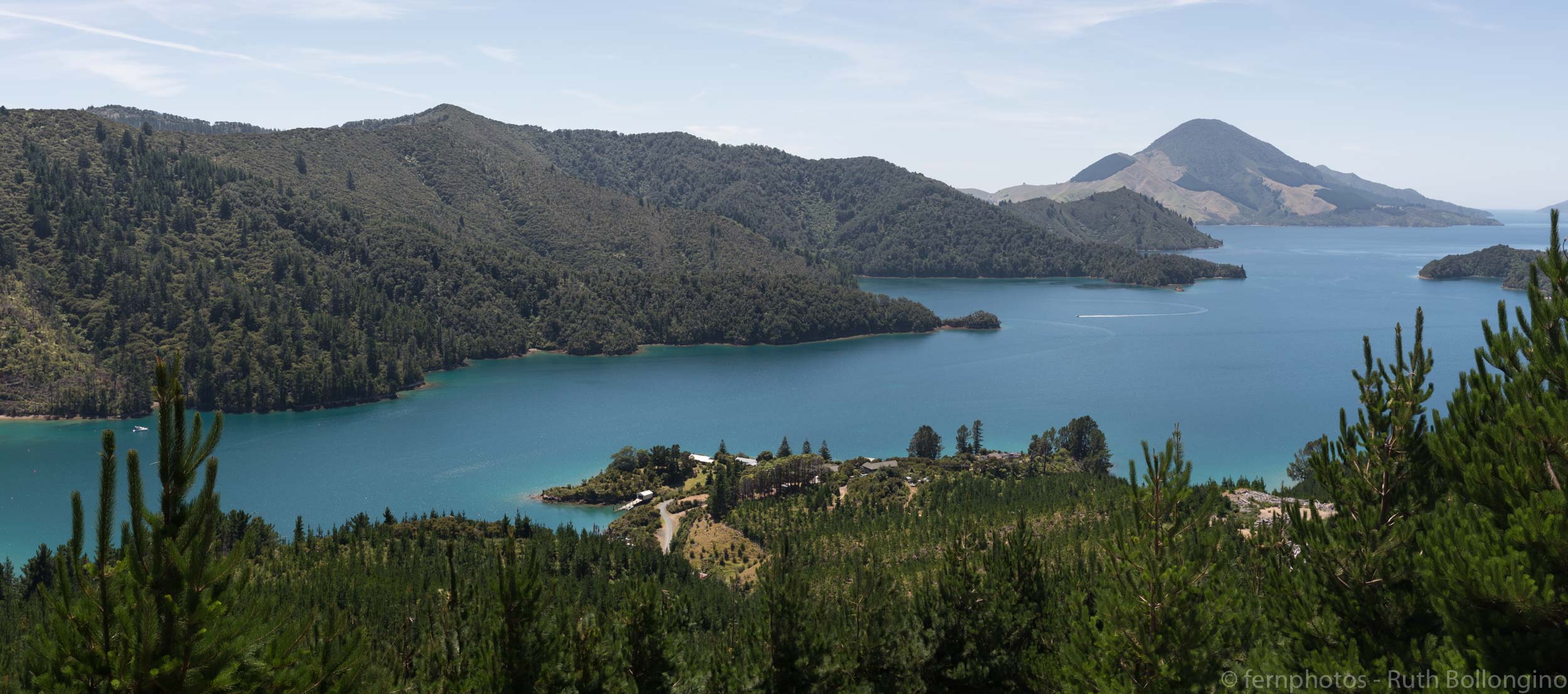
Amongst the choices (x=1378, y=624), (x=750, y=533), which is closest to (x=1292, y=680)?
(x=1378, y=624)

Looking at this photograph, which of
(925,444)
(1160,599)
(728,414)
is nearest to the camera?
(1160,599)

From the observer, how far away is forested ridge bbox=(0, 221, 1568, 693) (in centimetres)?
1040

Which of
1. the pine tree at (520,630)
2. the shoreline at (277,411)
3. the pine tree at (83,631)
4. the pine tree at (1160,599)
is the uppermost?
the pine tree at (83,631)

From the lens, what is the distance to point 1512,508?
14.7 meters

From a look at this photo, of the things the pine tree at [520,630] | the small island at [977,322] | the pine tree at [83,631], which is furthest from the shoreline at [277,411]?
the pine tree at [83,631]

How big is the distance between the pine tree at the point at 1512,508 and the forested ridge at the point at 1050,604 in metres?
0.04

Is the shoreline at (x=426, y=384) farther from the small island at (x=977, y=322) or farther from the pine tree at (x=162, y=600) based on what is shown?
the pine tree at (x=162, y=600)

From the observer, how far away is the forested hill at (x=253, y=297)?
130625 mm

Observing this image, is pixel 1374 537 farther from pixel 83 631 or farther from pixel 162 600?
pixel 83 631

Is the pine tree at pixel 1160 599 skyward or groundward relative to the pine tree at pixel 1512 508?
groundward

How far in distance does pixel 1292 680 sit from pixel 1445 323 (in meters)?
195

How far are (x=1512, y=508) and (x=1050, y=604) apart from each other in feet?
53.8

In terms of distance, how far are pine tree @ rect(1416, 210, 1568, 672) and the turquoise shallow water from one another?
243ft

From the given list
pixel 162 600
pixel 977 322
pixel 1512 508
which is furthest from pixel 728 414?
pixel 162 600
